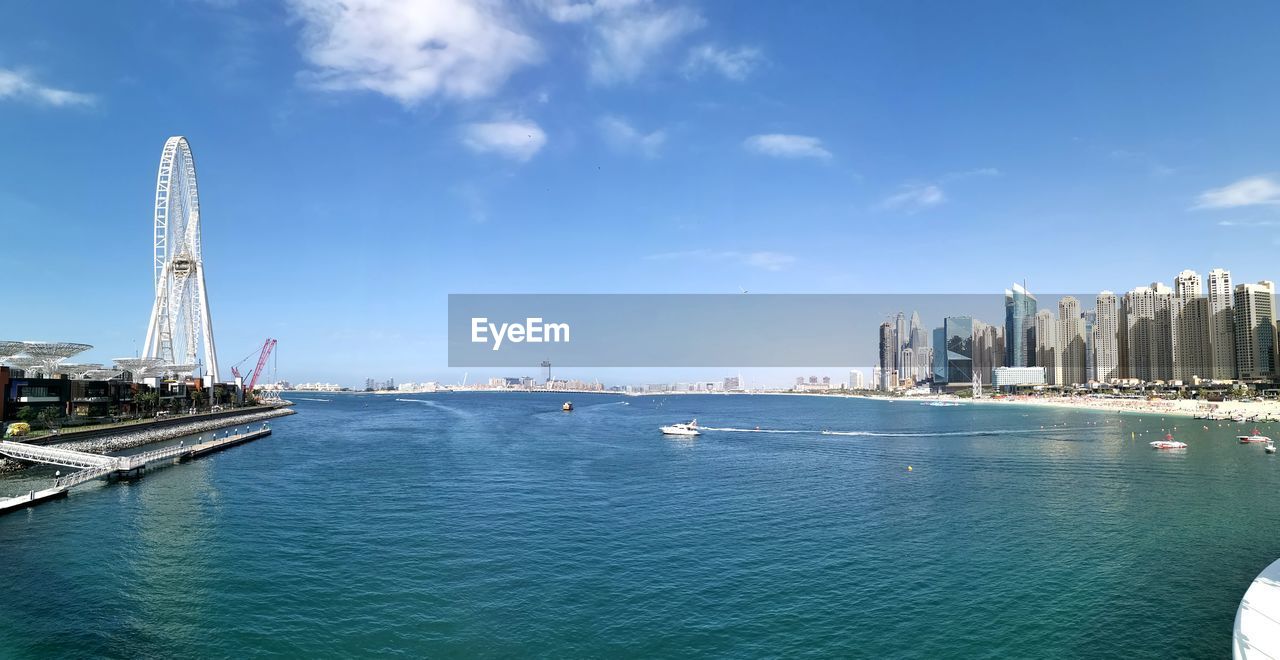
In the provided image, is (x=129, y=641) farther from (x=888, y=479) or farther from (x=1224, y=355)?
(x=1224, y=355)

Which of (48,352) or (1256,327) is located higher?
(1256,327)

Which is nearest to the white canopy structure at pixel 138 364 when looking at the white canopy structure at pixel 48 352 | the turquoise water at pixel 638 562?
the white canopy structure at pixel 48 352

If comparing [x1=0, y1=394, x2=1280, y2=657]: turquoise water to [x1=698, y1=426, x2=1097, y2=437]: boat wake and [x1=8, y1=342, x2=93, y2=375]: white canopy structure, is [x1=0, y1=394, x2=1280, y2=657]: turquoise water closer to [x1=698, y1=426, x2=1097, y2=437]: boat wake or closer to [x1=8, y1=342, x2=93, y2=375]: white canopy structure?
[x1=8, y1=342, x2=93, y2=375]: white canopy structure

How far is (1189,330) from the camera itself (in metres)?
179

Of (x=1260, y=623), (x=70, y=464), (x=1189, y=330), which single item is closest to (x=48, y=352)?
(x=70, y=464)

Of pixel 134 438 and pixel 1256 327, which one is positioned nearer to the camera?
pixel 134 438

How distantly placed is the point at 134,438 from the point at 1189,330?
771 feet

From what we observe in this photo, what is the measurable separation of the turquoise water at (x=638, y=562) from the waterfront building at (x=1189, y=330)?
16016cm

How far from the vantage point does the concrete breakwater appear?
4944 centimetres

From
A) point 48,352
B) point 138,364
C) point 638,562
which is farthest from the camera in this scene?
point 138,364

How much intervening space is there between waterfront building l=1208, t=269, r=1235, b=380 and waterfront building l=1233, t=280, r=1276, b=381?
195 inches

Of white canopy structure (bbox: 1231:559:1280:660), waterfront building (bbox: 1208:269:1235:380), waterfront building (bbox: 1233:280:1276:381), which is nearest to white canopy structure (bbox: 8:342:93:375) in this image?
white canopy structure (bbox: 1231:559:1280:660)

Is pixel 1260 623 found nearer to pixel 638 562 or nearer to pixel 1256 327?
pixel 638 562

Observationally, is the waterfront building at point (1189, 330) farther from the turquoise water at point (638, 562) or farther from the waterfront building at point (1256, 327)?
the turquoise water at point (638, 562)
